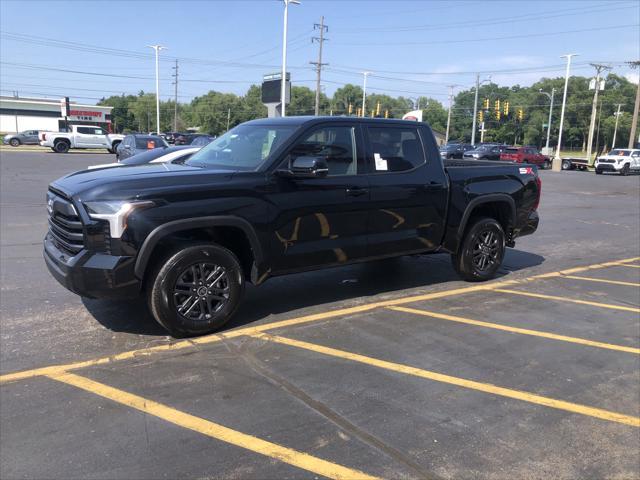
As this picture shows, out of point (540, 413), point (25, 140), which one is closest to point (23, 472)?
point (540, 413)

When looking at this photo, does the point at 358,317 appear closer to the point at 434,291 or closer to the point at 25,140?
the point at 434,291

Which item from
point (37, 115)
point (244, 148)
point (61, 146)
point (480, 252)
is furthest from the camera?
point (37, 115)

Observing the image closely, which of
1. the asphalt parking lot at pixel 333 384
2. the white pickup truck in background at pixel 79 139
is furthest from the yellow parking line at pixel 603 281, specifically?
the white pickup truck in background at pixel 79 139

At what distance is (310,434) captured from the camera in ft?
10.6

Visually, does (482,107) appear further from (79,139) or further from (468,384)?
(468,384)

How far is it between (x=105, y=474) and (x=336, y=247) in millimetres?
3054

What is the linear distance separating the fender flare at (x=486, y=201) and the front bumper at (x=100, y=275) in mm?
3831

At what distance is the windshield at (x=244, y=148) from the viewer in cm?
503

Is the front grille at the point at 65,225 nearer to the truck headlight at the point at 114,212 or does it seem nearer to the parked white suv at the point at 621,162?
the truck headlight at the point at 114,212

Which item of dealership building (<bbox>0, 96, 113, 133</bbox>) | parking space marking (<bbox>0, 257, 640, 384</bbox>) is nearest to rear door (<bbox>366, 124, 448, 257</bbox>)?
parking space marking (<bbox>0, 257, 640, 384</bbox>)

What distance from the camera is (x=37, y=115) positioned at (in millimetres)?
88312

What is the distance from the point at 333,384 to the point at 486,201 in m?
3.68

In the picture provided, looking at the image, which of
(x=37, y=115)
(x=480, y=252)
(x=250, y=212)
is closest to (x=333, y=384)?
(x=250, y=212)

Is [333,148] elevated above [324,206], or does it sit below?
above
